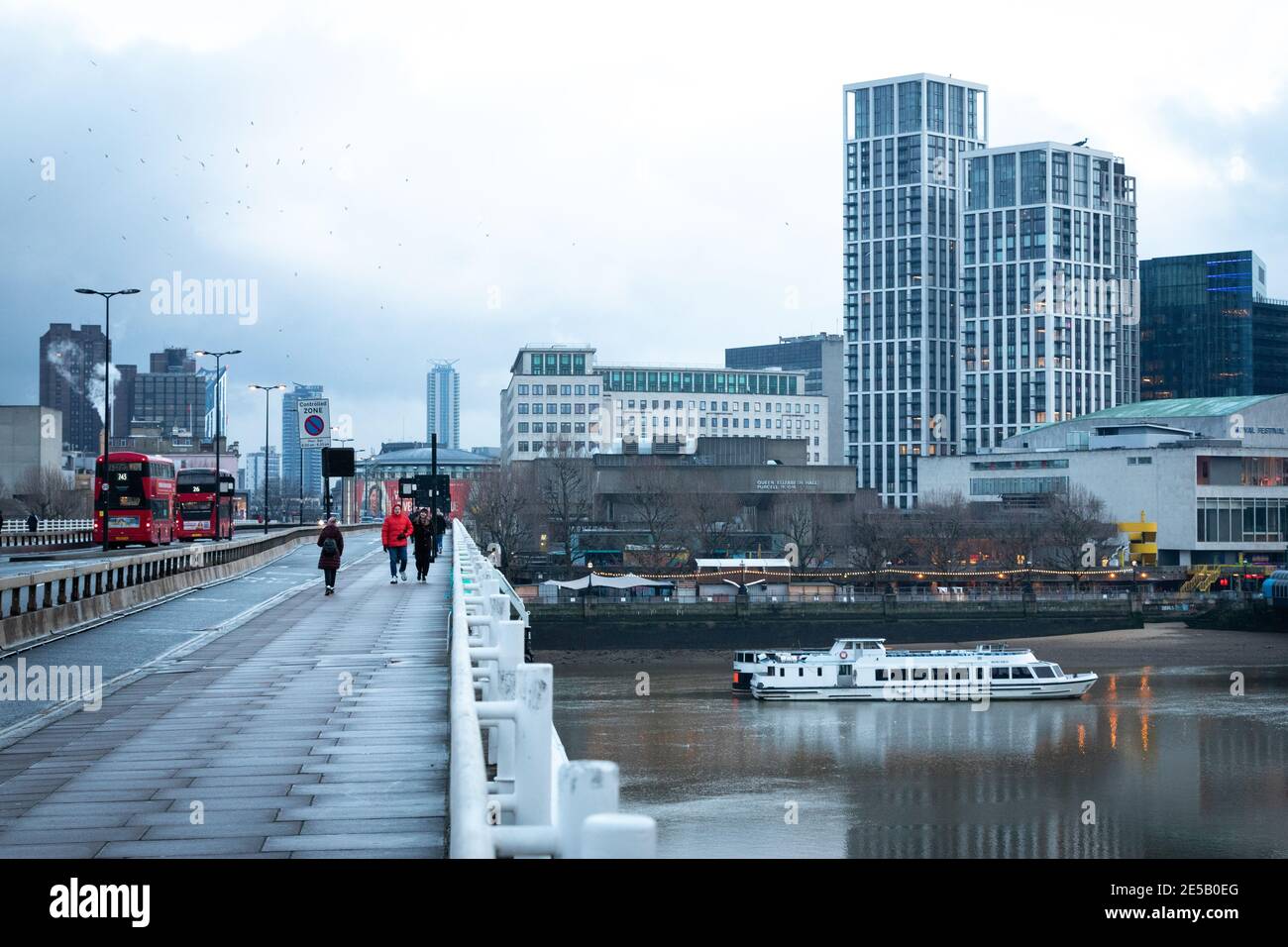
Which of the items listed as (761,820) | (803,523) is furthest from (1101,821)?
(803,523)

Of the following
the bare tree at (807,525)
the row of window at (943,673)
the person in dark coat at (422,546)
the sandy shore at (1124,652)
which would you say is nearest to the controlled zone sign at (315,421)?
the person in dark coat at (422,546)

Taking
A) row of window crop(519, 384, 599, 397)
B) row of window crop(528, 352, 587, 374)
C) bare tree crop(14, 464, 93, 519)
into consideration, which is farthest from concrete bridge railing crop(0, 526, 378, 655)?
row of window crop(528, 352, 587, 374)

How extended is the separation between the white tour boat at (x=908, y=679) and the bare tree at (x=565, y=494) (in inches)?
1964

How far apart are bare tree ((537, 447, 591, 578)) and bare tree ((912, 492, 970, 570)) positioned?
90.7 ft

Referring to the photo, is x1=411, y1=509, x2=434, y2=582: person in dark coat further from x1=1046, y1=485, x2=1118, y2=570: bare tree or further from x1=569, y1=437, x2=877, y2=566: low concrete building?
x1=1046, y1=485, x2=1118, y2=570: bare tree

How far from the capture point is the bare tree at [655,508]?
356 ft

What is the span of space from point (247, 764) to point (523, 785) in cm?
560

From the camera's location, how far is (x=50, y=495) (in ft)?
371

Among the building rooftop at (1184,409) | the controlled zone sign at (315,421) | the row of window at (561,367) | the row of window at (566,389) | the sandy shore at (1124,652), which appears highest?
the row of window at (561,367)

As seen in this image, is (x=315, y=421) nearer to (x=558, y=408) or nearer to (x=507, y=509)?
(x=507, y=509)

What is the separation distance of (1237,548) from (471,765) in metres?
120

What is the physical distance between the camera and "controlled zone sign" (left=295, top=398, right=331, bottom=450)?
112 ft

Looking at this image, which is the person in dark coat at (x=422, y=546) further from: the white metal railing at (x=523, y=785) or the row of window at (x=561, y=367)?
the row of window at (x=561, y=367)
